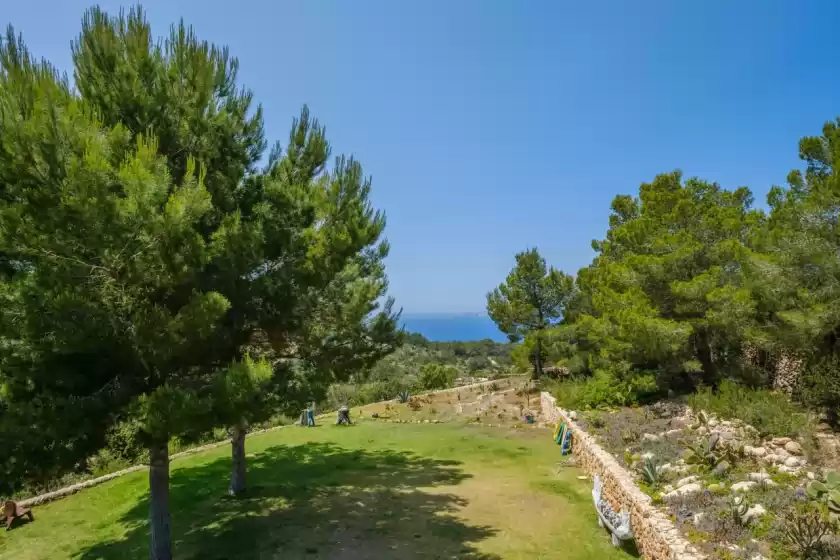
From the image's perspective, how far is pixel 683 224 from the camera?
15078mm

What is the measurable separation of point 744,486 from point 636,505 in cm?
152

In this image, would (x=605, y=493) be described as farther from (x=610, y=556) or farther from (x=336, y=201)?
(x=336, y=201)

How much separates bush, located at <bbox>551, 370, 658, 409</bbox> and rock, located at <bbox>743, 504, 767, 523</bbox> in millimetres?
7984

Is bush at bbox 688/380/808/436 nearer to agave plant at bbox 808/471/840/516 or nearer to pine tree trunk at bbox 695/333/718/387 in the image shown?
pine tree trunk at bbox 695/333/718/387

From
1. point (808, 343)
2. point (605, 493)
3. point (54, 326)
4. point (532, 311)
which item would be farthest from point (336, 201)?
point (532, 311)

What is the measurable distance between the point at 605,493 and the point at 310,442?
31.6 feet

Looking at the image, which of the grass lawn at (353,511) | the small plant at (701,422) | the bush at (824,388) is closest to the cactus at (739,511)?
the grass lawn at (353,511)

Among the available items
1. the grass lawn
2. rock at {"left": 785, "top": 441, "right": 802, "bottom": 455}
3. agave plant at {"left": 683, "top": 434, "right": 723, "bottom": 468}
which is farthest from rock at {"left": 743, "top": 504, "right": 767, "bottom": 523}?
rock at {"left": 785, "top": 441, "right": 802, "bottom": 455}

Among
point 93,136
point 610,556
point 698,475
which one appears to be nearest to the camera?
point 93,136

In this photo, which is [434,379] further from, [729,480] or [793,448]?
[729,480]

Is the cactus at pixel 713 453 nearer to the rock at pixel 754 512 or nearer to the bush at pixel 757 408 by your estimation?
the bush at pixel 757 408

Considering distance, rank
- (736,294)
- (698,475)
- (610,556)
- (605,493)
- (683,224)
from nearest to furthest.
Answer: (610,556)
(698,475)
(605,493)
(736,294)
(683,224)

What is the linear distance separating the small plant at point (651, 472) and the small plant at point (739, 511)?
1634 mm

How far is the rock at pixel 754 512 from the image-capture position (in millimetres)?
6001
